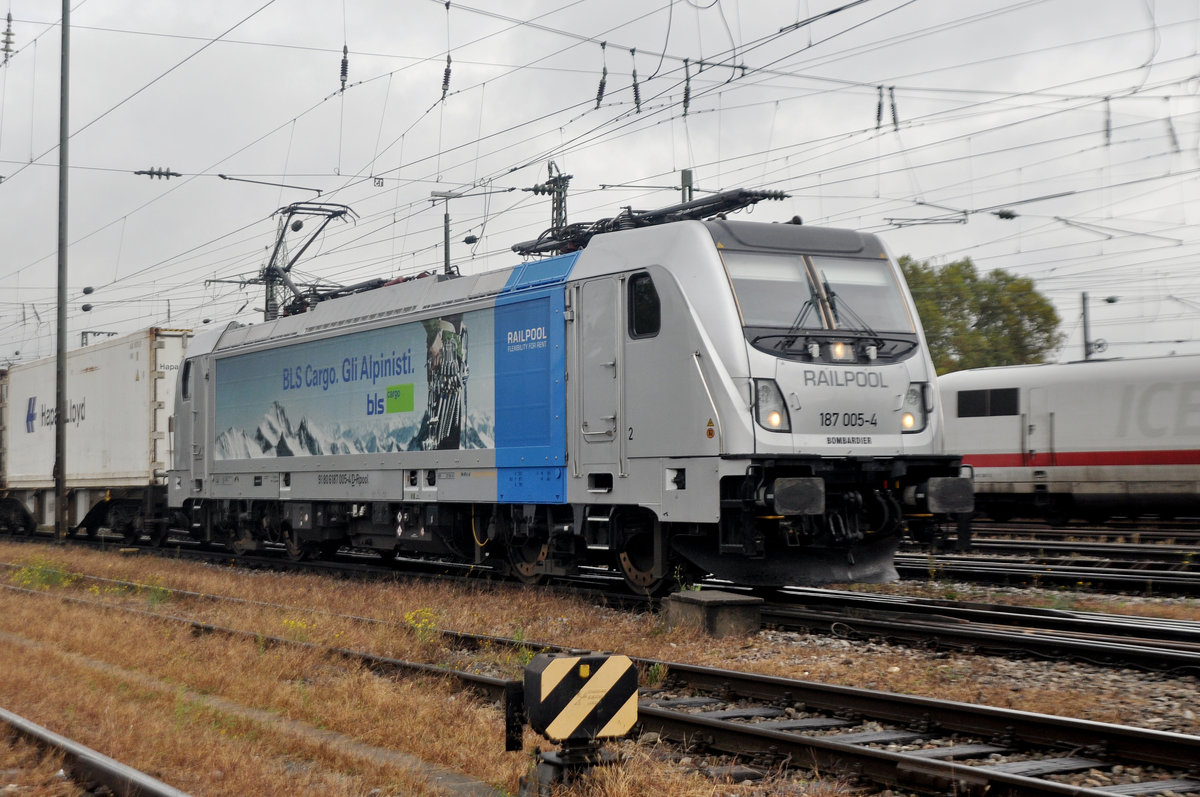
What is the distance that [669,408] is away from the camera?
1047cm

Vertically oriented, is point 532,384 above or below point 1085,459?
above

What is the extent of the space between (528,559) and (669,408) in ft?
11.1

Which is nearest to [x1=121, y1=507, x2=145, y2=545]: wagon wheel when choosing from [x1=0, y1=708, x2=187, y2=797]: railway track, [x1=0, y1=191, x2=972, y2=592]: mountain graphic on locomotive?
[x1=0, y1=191, x2=972, y2=592]: mountain graphic on locomotive

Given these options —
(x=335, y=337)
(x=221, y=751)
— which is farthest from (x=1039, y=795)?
(x=335, y=337)

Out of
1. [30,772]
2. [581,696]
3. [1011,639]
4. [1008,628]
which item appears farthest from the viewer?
[1008,628]

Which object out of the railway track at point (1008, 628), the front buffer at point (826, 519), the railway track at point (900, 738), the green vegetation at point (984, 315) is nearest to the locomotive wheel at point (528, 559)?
the front buffer at point (826, 519)

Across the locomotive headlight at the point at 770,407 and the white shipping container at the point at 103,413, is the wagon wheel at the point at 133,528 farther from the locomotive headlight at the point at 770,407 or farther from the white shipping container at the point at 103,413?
the locomotive headlight at the point at 770,407

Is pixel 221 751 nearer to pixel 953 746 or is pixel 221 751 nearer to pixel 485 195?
pixel 953 746

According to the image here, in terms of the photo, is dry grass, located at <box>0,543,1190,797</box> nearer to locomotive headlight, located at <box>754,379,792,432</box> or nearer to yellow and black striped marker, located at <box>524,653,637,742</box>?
yellow and black striped marker, located at <box>524,653,637,742</box>

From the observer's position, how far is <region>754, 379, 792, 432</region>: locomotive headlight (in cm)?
1001

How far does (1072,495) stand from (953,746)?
1909 cm

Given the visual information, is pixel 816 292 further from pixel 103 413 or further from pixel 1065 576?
pixel 103 413

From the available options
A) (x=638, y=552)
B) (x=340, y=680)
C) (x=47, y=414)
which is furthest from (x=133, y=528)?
(x=340, y=680)

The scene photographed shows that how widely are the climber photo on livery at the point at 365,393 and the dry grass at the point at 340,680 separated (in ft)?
6.46
